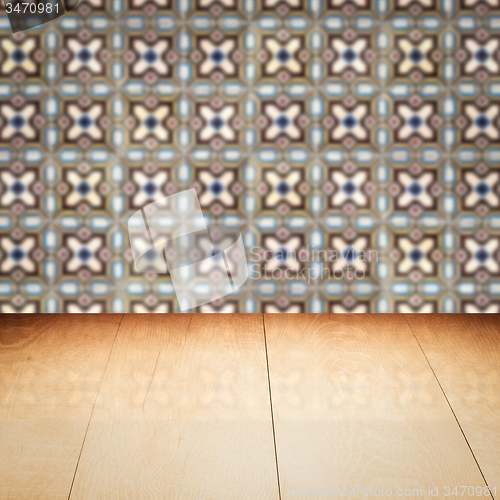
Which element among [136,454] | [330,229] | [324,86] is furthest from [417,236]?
[136,454]

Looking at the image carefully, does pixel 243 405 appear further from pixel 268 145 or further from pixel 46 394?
pixel 268 145

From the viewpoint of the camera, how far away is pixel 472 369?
931mm

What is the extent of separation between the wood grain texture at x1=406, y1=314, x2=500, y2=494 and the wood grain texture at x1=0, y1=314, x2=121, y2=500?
19.1 inches

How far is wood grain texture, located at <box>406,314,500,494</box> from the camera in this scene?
0.74m

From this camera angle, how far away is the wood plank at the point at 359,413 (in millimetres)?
677

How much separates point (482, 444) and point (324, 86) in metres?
0.64

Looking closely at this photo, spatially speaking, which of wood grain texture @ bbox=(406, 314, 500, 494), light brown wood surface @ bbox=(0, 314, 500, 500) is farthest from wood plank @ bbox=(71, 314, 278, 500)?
wood grain texture @ bbox=(406, 314, 500, 494)

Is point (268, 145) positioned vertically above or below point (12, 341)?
above

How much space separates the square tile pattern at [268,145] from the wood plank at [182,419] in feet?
0.48

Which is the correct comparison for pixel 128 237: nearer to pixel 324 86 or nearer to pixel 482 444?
pixel 324 86

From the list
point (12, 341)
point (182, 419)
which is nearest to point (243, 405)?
point (182, 419)

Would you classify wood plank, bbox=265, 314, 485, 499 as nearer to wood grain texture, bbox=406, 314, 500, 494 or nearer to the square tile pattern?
wood grain texture, bbox=406, 314, 500, 494

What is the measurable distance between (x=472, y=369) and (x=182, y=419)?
457mm

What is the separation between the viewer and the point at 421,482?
0.67 metres
